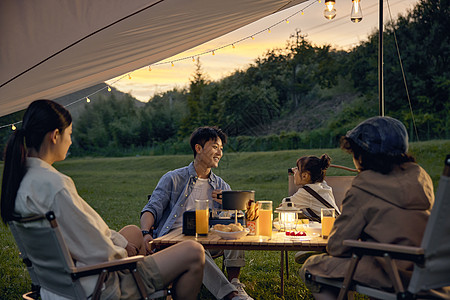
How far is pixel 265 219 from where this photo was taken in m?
2.54

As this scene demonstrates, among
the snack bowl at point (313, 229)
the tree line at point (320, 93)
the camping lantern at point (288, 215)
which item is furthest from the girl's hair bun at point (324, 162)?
the tree line at point (320, 93)

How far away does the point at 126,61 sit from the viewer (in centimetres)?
371

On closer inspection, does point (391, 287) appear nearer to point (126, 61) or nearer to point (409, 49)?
point (126, 61)

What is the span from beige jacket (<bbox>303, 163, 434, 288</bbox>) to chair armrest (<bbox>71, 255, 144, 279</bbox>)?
85 cm

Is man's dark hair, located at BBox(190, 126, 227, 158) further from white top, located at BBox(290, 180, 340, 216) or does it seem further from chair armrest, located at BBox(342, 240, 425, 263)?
chair armrest, located at BBox(342, 240, 425, 263)

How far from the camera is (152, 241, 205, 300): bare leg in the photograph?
215 centimetres

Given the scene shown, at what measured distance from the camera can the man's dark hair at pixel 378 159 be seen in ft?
6.82

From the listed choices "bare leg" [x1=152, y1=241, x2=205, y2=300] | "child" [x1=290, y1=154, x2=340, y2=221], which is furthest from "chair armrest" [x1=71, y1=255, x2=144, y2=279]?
"child" [x1=290, y1=154, x2=340, y2=221]

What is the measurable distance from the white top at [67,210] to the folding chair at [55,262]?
0.14ft

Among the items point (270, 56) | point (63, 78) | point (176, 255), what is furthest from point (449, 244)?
point (270, 56)

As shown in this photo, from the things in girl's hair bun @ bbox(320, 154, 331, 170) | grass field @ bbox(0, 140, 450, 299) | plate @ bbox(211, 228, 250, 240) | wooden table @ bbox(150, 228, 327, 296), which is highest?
girl's hair bun @ bbox(320, 154, 331, 170)

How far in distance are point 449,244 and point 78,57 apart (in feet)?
8.24

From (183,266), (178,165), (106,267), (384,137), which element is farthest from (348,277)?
(178,165)

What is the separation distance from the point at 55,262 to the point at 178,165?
17.3 meters
